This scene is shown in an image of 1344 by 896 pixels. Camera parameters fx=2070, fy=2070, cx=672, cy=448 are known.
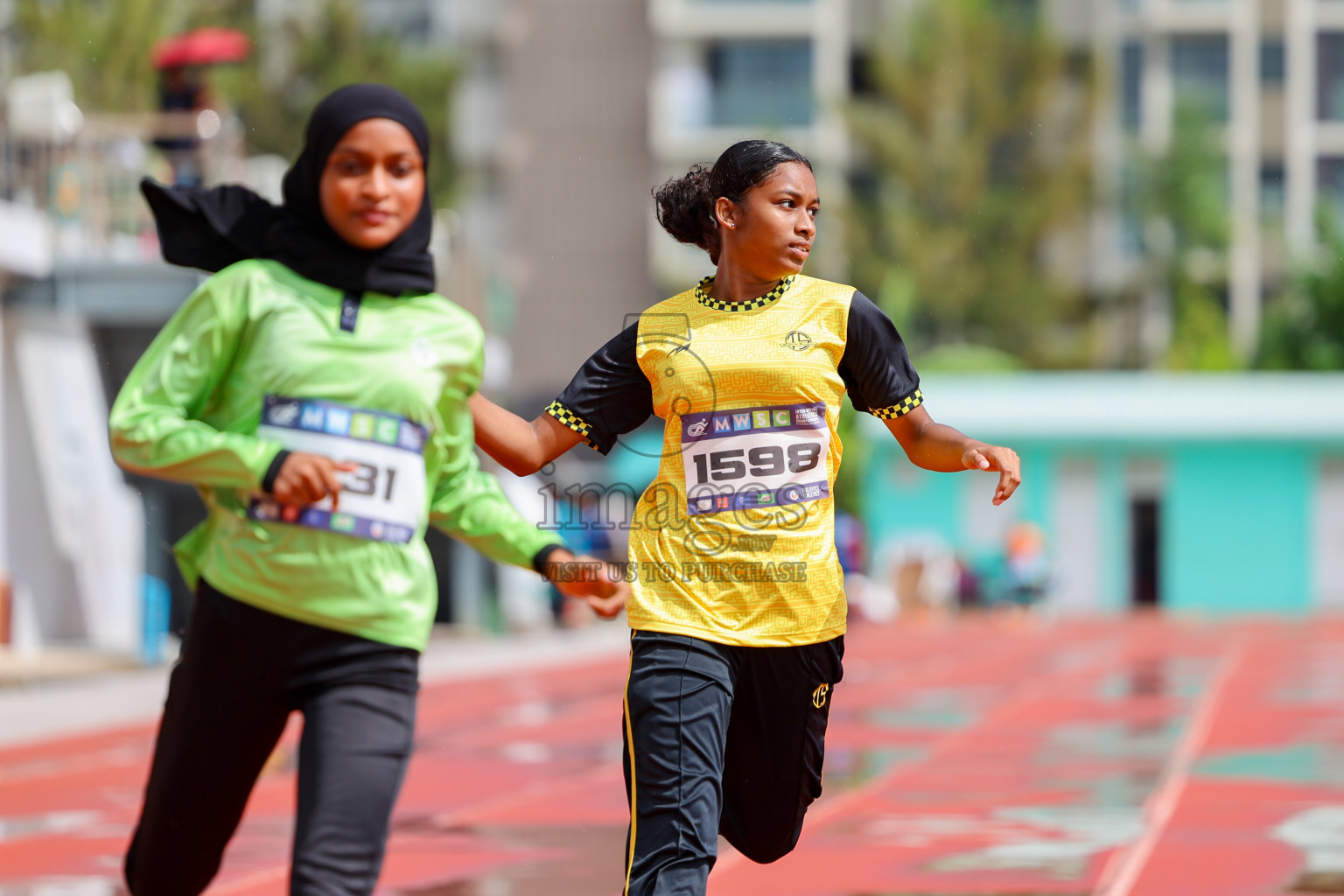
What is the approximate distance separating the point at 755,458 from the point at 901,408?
38cm

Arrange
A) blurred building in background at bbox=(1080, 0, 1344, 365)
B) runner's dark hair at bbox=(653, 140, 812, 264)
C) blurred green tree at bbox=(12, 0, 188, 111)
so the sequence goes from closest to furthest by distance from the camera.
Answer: runner's dark hair at bbox=(653, 140, 812, 264) → blurred green tree at bbox=(12, 0, 188, 111) → blurred building in background at bbox=(1080, 0, 1344, 365)

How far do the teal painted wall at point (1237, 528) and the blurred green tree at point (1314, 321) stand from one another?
7.83 m

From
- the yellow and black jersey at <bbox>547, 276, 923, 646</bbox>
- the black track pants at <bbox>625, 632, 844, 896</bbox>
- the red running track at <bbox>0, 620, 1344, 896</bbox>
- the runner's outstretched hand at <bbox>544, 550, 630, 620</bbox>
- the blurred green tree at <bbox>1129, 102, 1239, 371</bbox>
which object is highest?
the blurred green tree at <bbox>1129, 102, 1239, 371</bbox>

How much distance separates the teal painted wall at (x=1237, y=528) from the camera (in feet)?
125

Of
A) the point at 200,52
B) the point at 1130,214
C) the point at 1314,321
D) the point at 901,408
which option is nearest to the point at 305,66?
the point at 1130,214

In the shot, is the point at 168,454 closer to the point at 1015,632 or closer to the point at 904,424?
the point at 904,424

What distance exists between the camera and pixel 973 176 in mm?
47188

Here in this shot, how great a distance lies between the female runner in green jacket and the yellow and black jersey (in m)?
0.47

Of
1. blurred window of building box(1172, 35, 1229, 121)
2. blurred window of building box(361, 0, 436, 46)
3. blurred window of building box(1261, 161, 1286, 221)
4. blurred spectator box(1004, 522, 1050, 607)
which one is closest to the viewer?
blurred spectator box(1004, 522, 1050, 607)

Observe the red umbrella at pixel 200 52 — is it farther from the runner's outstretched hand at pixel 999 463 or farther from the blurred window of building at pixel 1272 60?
the blurred window of building at pixel 1272 60

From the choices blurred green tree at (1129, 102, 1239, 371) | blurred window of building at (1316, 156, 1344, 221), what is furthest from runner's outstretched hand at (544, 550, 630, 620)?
blurred window of building at (1316, 156, 1344, 221)

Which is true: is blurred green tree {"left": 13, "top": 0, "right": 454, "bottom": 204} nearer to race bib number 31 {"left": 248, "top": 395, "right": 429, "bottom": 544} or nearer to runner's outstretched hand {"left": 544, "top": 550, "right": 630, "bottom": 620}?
runner's outstretched hand {"left": 544, "top": 550, "right": 630, "bottom": 620}

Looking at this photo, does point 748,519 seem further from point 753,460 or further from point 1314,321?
point 1314,321

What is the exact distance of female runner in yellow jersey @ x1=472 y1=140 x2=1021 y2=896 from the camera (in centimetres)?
398
